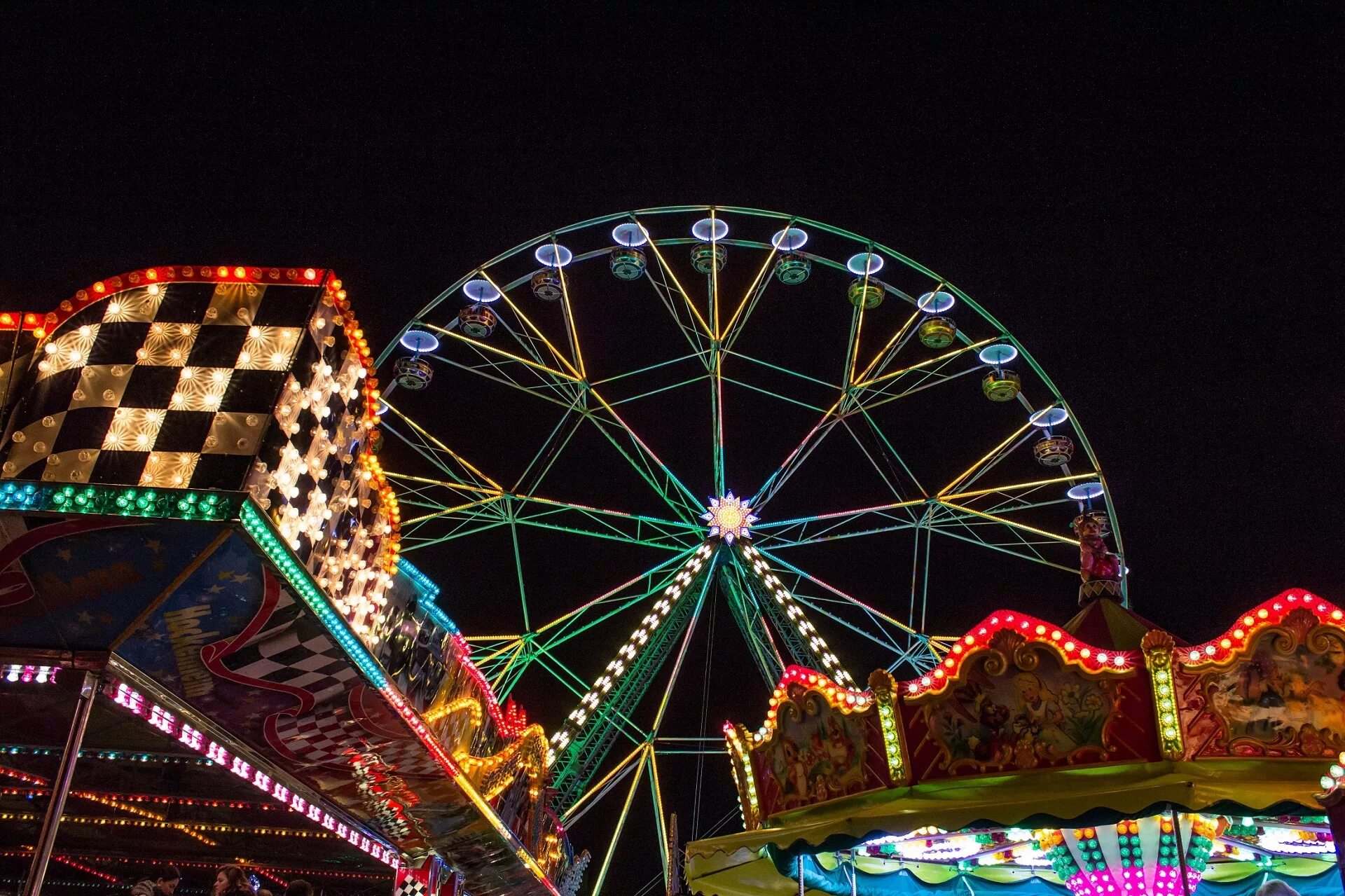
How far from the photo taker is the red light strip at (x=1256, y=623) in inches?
274

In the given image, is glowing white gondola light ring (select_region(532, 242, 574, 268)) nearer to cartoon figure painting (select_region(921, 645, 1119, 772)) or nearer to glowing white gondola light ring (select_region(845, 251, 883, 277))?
glowing white gondola light ring (select_region(845, 251, 883, 277))

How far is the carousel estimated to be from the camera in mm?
7047

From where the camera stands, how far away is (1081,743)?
7.47m

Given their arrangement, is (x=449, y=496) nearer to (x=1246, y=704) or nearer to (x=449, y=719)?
(x=449, y=719)

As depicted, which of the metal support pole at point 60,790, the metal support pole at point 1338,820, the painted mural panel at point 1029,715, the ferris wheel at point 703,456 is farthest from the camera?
the ferris wheel at point 703,456

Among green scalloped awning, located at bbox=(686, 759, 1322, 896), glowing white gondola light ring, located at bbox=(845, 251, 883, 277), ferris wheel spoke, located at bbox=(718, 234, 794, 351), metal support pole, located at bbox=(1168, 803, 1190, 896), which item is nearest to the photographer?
green scalloped awning, located at bbox=(686, 759, 1322, 896)

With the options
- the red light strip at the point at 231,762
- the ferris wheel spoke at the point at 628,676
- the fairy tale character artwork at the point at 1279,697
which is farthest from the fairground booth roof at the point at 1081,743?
the ferris wheel spoke at the point at 628,676

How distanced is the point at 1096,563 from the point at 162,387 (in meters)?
7.38

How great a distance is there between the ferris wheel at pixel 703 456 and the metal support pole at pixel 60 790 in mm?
4270

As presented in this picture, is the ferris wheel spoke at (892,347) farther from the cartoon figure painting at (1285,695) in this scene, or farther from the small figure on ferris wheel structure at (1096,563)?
the cartoon figure painting at (1285,695)

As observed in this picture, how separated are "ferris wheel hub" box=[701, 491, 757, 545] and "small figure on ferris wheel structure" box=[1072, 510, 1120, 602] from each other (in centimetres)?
480

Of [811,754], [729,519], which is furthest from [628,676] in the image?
[811,754]

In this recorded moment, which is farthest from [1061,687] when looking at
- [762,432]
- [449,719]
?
[762,432]

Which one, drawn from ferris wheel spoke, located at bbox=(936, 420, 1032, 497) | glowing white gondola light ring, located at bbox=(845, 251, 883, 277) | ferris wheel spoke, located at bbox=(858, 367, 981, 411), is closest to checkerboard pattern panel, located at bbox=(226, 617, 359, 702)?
ferris wheel spoke, located at bbox=(858, 367, 981, 411)
